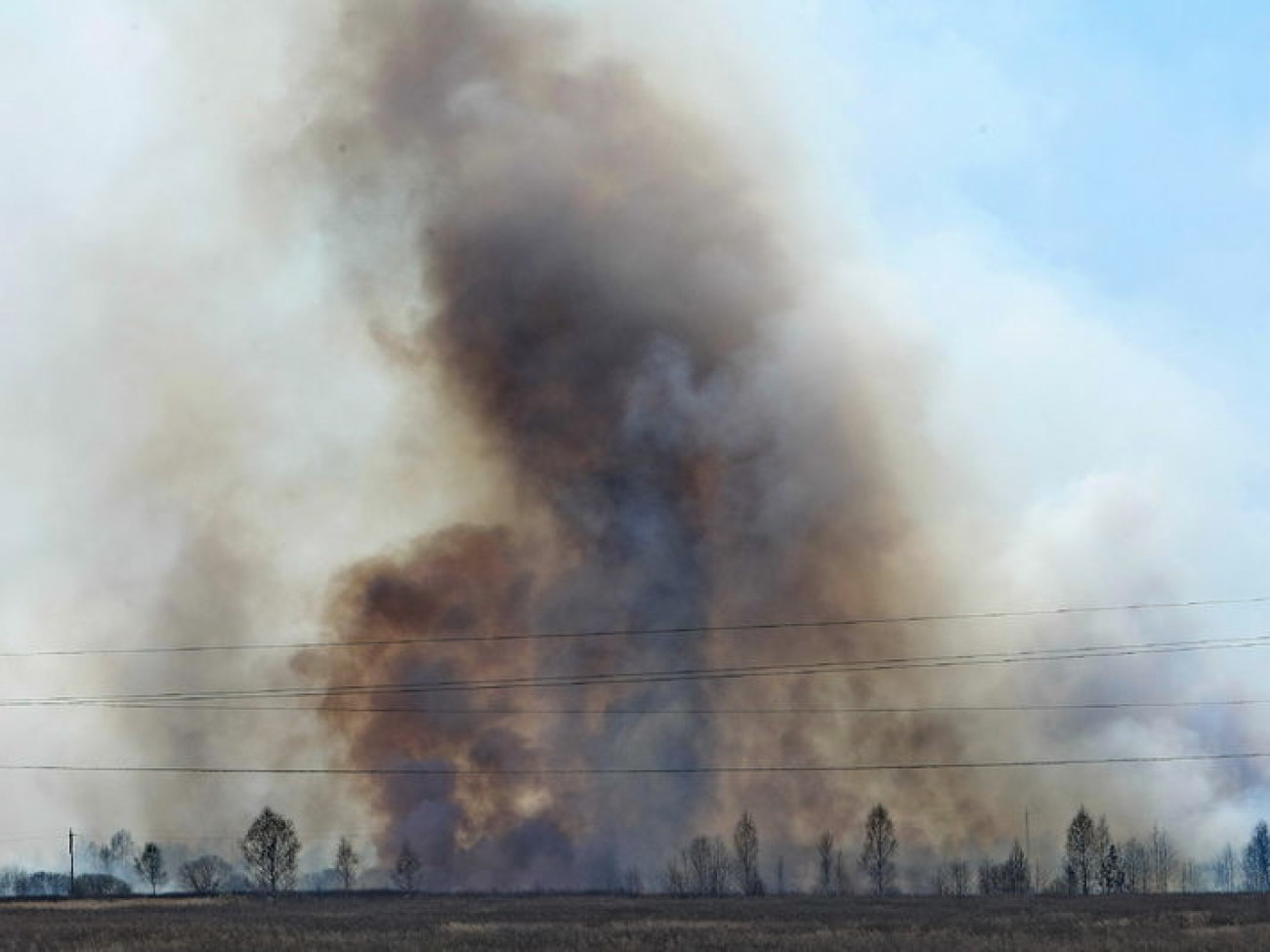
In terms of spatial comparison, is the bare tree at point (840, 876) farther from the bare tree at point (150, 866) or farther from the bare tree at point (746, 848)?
the bare tree at point (150, 866)

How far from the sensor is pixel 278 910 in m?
87.6

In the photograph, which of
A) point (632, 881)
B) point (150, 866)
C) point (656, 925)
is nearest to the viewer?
point (656, 925)

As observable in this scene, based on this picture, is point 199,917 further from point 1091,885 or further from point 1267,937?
point 1091,885

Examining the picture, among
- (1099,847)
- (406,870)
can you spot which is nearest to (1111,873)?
(1099,847)

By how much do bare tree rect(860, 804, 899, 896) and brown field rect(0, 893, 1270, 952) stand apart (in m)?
50.8

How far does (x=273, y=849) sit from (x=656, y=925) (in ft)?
295

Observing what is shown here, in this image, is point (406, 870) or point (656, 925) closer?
point (656, 925)

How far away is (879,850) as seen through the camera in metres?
147

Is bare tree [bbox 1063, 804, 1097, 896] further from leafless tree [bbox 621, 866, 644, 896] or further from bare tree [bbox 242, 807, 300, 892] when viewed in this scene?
bare tree [bbox 242, 807, 300, 892]

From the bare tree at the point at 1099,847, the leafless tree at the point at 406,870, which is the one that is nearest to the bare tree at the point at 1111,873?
the bare tree at the point at 1099,847

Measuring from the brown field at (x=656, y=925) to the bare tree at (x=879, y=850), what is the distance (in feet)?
167

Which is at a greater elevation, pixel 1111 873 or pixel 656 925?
pixel 656 925

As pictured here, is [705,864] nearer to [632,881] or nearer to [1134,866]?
[632,881]

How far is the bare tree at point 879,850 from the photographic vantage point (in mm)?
150625
